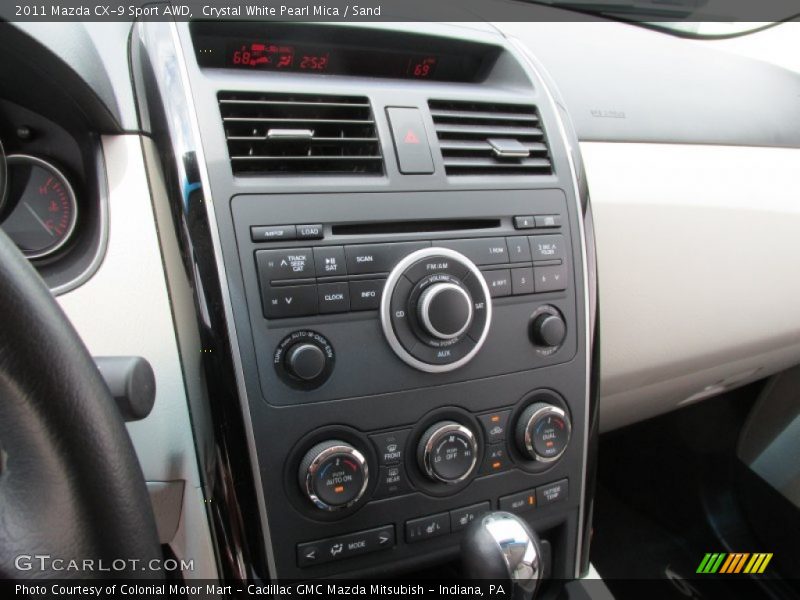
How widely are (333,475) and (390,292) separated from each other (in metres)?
0.22

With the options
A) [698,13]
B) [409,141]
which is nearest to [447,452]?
[409,141]

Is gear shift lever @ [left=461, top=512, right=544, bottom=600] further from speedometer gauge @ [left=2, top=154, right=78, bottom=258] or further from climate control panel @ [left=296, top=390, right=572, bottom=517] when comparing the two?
speedometer gauge @ [left=2, top=154, right=78, bottom=258]

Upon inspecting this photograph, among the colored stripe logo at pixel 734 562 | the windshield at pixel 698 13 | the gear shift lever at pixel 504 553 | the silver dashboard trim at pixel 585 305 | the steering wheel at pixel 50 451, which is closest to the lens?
the steering wheel at pixel 50 451

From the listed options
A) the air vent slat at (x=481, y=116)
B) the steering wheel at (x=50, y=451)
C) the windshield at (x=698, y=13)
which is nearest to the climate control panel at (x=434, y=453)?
the steering wheel at (x=50, y=451)

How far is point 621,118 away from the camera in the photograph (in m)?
1.11

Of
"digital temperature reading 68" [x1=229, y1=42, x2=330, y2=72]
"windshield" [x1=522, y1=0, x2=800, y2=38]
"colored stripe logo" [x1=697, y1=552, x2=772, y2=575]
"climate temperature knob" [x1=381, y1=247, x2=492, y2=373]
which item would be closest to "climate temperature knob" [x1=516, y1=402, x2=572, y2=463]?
"climate temperature knob" [x1=381, y1=247, x2=492, y2=373]

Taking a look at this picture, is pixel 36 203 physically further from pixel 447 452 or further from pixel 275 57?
pixel 447 452

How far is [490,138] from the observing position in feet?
2.82

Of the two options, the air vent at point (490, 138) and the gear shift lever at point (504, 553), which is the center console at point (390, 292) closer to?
the air vent at point (490, 138)

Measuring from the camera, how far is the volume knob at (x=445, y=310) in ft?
2.38

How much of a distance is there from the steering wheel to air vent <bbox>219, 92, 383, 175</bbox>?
1.14 ft

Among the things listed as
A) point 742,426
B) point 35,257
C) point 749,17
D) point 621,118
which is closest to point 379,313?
point 35,257

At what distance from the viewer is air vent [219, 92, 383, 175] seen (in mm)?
724

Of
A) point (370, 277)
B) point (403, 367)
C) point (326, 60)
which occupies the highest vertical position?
point (326, 60)
